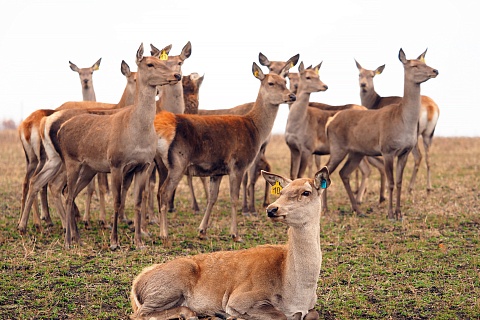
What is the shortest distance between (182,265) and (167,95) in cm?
651

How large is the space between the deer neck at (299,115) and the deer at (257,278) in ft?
24.3

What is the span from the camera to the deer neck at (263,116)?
1061cm

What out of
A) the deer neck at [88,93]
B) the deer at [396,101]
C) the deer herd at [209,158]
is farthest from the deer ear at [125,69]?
the deer at [396,101]

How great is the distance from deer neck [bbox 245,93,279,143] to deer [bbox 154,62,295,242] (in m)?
0.03

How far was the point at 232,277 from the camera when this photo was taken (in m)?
5.96

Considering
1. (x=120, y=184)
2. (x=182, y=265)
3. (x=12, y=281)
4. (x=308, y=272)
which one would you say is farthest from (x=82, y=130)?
(x=308, y=272)

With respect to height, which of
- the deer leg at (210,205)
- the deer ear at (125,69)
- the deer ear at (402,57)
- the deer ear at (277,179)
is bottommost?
the deer leg at (210,205)

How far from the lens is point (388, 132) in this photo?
11.9 meters

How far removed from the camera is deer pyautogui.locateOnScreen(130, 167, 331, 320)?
18.7 ft

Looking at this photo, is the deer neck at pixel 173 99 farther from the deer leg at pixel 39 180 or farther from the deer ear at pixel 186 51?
the deer leg at pixel 39 180

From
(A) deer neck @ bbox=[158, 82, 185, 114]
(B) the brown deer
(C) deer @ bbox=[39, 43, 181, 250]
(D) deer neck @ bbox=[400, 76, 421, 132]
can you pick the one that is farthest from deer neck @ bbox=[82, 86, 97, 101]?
(D) deer neck @ bbox=[400, 76, 421, 132]

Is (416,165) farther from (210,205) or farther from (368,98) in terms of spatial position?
(210,205)

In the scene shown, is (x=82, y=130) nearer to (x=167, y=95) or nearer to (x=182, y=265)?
(x=167, y=95)

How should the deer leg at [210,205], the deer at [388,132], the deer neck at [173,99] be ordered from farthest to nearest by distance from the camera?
the deer neck at [173,99] → the deer at [388,132] → the deer leg at [210,205]
